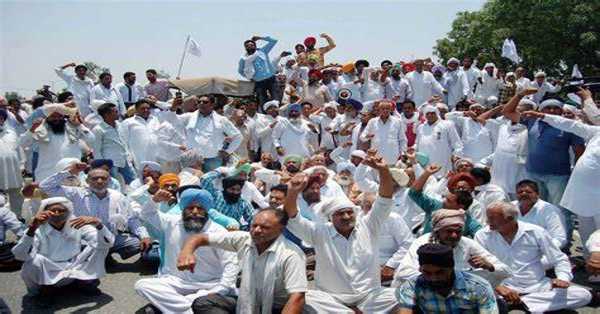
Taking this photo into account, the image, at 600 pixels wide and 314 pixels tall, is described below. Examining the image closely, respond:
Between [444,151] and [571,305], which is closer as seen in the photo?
[571,305]

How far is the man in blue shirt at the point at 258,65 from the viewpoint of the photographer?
12.2 meters

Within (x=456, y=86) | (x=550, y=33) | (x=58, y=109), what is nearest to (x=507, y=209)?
(x=58, y=109)

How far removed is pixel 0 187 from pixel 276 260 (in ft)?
18.0

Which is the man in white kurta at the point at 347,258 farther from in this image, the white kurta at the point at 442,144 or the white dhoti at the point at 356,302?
the white kurta at the point at 442,144

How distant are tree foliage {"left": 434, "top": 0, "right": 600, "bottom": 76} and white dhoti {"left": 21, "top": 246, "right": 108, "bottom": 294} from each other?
21043 mm

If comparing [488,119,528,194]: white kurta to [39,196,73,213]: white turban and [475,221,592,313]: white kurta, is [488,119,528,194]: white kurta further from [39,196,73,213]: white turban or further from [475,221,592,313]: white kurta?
[39,196,73,213]: white turban

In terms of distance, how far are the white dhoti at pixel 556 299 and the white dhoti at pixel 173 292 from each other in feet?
9.46

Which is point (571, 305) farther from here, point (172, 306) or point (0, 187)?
point (0, 187)

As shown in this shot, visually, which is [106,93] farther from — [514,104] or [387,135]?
[514,104]

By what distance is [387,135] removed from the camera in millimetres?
9055

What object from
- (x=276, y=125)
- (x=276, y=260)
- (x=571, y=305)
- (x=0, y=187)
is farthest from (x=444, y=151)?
(x=0, y=187)

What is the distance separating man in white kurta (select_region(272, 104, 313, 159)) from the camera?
32.5ft

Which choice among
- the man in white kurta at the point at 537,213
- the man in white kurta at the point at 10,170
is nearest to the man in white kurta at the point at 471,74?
the man in white kurta at the point at 537,213

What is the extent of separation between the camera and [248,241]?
4.26 meters
